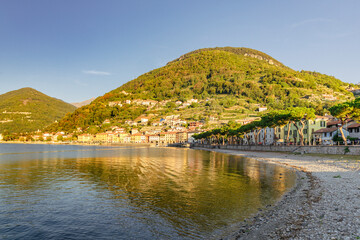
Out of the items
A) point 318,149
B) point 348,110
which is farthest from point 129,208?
point 318,149

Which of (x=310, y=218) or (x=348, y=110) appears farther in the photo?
(x=348, y=110)

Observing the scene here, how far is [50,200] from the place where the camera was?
18.5 metres

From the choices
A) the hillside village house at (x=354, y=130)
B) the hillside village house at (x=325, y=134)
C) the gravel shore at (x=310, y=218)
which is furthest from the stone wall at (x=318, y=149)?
the gravel shore at (x=310, y=218)

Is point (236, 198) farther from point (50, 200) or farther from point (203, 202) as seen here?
point (50, 200)

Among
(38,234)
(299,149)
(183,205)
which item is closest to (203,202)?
(183,205)

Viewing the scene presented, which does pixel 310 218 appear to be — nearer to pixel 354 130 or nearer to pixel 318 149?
pixel 318 149

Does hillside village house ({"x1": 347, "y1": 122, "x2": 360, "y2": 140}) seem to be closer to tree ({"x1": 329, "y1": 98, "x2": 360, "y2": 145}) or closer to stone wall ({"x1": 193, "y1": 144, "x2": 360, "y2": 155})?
stone wall ({"x1": 193, "y1": 144, "x2": 360, "y2": 155})

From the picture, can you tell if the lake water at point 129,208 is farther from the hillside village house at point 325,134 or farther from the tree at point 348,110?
the hillside village house at point 325,134

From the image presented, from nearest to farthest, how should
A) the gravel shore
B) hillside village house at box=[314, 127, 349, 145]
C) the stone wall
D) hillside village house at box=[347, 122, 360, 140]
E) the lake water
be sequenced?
the gravel shore < the lake water < the stone wall < hillside village house at box=[347, 122, 360, 140] < hillside village house at box=[314, 127, 349, 145]

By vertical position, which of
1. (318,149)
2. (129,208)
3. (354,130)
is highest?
(354,130)

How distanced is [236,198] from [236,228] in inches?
263

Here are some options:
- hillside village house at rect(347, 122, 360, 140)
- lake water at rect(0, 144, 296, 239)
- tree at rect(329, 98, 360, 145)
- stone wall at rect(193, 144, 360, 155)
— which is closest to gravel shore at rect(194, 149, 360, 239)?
lake water at rect(0, 144, 296, 239)

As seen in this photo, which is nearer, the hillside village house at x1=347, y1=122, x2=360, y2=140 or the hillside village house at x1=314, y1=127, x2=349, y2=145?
the hillside village house at x1=347, y1=122, x2=360, y2=140

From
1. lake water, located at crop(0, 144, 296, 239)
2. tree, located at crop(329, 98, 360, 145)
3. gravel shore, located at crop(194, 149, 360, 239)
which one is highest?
tree, located at crop(329, 98, 360, 145)
